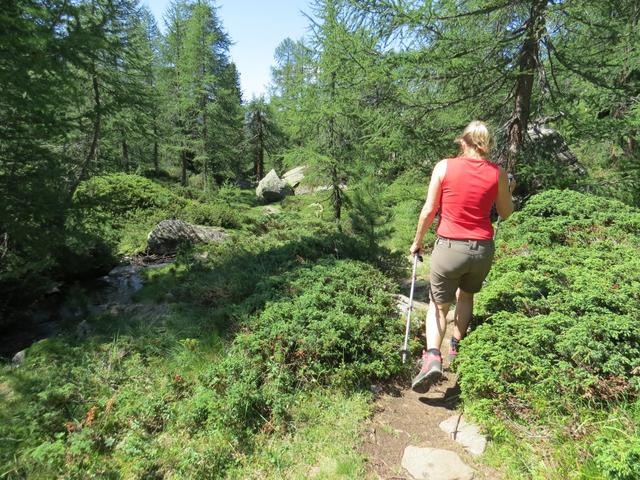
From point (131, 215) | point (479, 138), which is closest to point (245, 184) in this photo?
point (131, 215)

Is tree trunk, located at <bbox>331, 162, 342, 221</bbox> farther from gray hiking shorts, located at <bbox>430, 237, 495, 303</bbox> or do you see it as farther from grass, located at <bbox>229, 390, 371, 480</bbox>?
grass, located at <bbox>229, 390, 371, 480</bbox>

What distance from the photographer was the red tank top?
3.33 metres

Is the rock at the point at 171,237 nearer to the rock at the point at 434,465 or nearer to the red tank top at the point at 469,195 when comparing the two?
the red tank top at the point at 469,195

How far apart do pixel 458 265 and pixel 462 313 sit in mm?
783

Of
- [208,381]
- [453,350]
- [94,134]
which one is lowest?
[208,381]

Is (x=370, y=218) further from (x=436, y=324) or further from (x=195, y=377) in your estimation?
(x=195, y=377)

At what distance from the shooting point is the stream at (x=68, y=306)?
21.8 feet

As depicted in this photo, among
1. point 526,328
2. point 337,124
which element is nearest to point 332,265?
point 526,328

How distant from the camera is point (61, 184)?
7.32m

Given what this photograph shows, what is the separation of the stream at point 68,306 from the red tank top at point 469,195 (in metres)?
6.45

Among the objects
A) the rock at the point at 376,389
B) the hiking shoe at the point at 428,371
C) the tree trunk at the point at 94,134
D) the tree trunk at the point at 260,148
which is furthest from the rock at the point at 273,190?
the hiking shoe at the point at 428,371

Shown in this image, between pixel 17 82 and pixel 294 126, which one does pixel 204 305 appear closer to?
pixel 17 82

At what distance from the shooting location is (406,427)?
3434 millimetres

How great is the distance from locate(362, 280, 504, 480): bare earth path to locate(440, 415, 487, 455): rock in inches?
1.7
